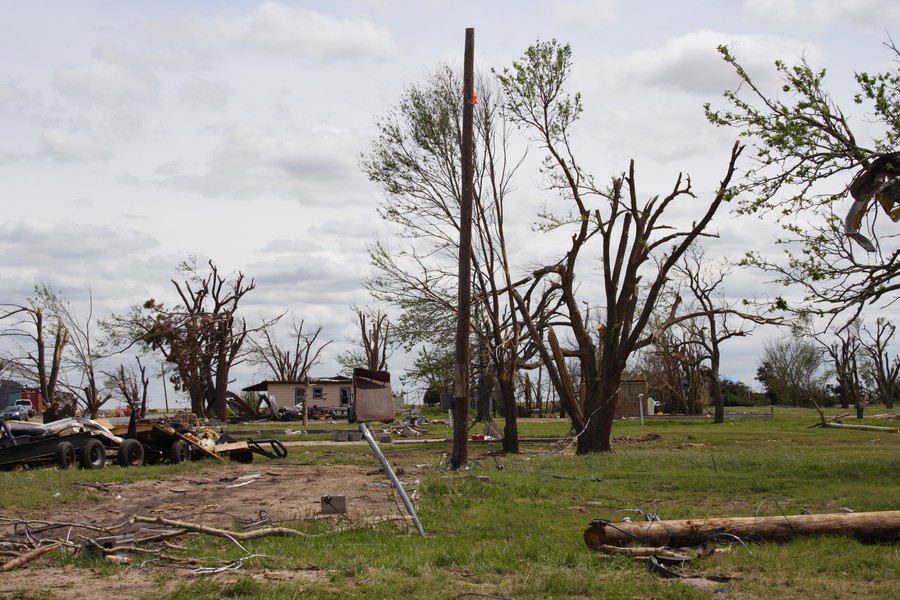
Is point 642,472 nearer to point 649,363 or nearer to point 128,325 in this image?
point 128,325

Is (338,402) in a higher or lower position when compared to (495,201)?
lower

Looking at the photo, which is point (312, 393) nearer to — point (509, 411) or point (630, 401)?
point (630, 401)

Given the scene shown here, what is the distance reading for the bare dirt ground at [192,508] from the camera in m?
7.76

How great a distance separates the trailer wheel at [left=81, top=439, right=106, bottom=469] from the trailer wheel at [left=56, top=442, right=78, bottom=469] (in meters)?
0.27

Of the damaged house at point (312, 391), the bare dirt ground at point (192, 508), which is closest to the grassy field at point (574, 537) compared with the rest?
the bare dirt ground at point (192, 508)

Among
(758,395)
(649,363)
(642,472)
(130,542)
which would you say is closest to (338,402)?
(649,363)

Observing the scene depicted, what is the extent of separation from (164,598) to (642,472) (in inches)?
460

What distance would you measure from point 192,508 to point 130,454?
8312 mm

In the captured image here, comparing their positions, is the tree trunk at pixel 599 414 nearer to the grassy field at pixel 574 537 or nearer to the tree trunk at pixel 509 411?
the grassy field at pixel 574 537

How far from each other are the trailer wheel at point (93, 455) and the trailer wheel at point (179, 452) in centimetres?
156

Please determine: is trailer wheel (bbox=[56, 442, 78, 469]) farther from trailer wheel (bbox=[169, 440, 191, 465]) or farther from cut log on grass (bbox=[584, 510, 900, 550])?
cut log on grass (bbox=[584, 510, 900, 550])

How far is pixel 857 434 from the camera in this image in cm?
3203

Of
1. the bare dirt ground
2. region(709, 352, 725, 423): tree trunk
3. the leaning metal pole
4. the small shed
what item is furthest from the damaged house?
the leaning metal pole

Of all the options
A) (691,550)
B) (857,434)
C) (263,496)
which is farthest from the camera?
(857,434)
